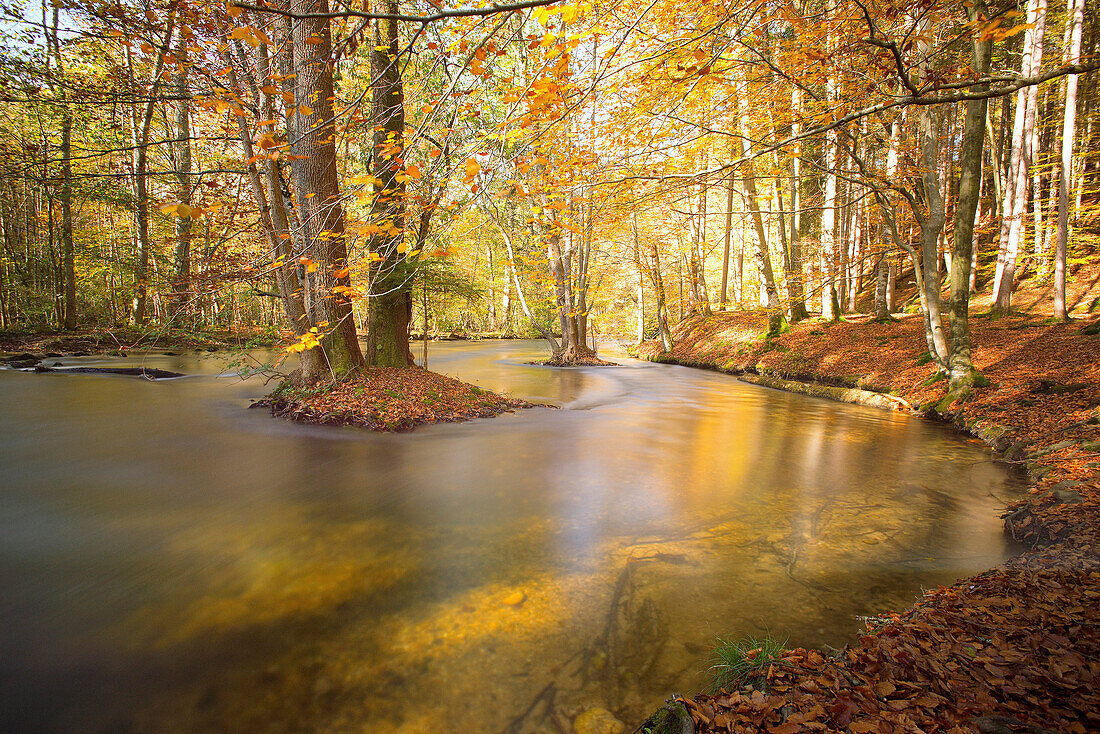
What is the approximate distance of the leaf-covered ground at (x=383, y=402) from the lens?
8461mm

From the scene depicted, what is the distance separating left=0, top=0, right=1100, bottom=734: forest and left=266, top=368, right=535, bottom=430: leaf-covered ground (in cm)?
8

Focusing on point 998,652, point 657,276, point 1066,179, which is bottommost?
point 998,652

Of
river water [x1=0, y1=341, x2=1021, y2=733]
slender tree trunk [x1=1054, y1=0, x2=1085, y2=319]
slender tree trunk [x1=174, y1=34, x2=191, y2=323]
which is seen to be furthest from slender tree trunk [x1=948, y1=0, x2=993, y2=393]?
slender tree trunk [x1=174, y1=34, x2=191, y2=323]

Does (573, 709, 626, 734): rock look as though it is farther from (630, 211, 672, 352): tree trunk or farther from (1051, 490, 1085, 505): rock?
(630, 211, 672, 352): tree trunk

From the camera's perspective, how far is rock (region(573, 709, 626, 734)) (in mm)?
2414

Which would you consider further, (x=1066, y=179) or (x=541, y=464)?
(x=1066, y=179)

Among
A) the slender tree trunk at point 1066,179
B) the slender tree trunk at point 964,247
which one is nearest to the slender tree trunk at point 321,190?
the slender tree trunk at point 964,247

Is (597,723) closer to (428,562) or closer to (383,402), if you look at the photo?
(428,562)

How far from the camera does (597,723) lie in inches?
96.7

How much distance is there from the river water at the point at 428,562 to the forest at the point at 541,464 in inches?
1.2

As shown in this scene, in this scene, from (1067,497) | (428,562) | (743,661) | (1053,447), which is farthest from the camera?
(1053,447)

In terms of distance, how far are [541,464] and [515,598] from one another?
3.41m

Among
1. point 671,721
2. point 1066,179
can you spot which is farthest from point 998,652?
point 1066,179

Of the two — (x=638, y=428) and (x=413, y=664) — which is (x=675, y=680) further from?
(x=638, y=428)
